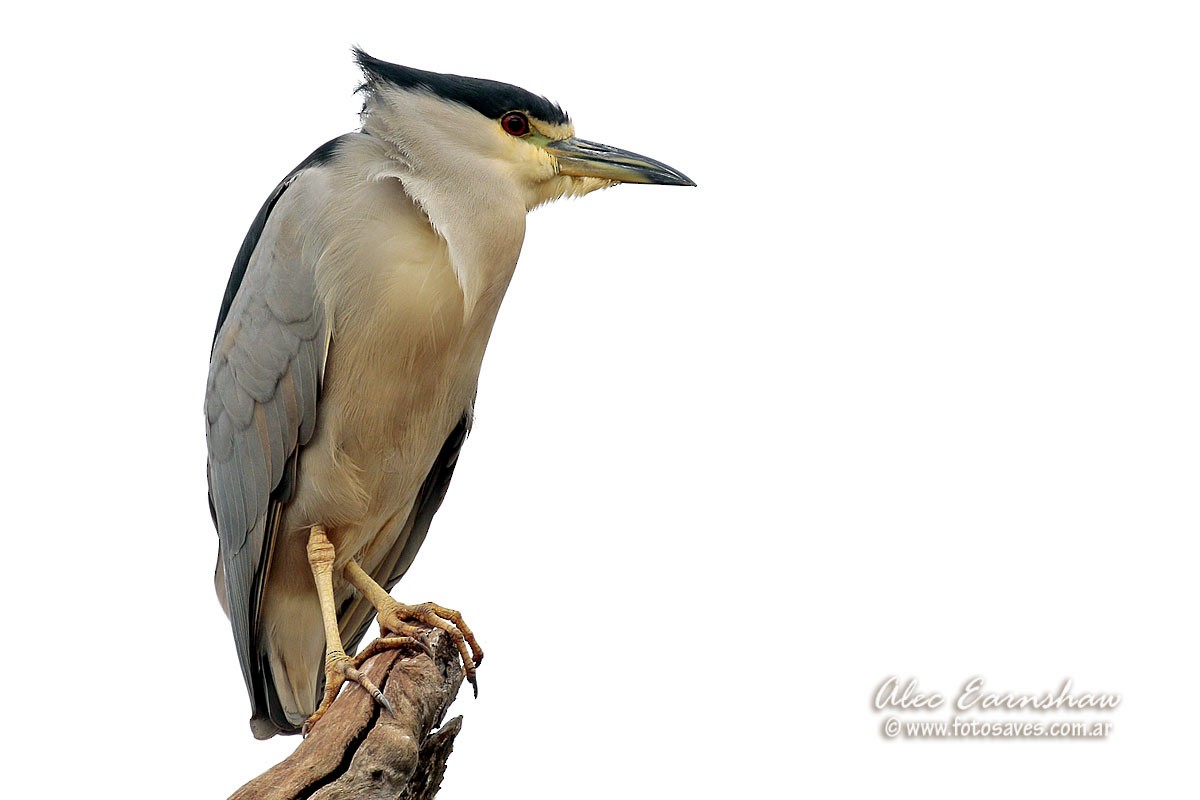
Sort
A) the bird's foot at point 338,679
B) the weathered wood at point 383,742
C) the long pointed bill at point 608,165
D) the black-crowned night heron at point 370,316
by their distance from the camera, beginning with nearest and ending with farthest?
the weathered wood at point 383,742, the bird's foot at point 338,679, the black-crowned night heron at point 370,316, the long pointed bill at point 608,165

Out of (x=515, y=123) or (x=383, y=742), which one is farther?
(x=515, y=123)

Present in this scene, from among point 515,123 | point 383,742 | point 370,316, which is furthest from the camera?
point 515,123

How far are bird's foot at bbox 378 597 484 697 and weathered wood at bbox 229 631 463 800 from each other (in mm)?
35

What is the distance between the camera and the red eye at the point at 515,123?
313 centimetres

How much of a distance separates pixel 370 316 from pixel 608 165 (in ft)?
2.50

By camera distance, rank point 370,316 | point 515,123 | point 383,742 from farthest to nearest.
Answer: point 515,123 < point 370,316 < point 383,742

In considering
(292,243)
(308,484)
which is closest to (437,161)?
(292,243)

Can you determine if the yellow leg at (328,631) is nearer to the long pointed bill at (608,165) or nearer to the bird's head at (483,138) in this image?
the bird's head at (483,138)

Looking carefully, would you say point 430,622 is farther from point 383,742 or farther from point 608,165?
point 608,165

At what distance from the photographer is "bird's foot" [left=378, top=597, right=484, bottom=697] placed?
3.19 meters

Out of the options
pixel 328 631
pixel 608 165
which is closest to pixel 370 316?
pixel 608 165

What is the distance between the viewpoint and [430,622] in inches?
127

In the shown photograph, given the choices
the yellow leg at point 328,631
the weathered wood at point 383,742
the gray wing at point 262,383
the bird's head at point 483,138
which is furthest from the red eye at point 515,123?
the weathered wood at point 383,742

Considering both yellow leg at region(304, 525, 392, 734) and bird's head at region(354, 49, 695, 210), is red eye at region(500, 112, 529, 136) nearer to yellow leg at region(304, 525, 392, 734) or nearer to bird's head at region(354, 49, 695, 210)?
bird's head at region(354, 49, 695, 210)
